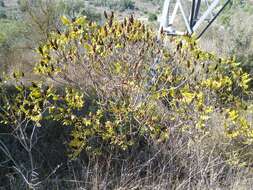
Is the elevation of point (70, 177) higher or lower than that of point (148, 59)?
lower

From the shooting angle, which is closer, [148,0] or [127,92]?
[127,92]

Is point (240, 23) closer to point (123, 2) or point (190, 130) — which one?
point (190, 130)

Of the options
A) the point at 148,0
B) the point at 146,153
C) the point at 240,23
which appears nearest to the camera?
the point at 146,153

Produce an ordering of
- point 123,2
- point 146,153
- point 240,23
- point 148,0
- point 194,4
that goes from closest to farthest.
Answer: point 146,153, point 194,4, point 240,23, point 123,2, point 148,0

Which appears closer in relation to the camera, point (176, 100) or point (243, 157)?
point (176, 100)

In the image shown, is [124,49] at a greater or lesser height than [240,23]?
greater

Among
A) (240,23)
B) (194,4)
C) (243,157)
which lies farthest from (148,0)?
(243,157)

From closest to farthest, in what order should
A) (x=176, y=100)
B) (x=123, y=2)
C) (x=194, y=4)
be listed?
(x=176, y=100), (x=194, y=4), (x=123, y=2)

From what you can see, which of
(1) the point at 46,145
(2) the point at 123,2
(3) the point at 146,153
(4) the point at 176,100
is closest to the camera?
(4) the point at 176,100

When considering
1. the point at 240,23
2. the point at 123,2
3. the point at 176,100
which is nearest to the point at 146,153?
the point at 176,100

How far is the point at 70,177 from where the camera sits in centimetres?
293

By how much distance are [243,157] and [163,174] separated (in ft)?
3.39

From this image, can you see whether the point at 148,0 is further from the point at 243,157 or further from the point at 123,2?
the point at 243,157

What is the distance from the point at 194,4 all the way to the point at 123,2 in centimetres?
1887
